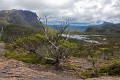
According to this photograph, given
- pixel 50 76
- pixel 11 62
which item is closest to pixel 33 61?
pixel 11 62

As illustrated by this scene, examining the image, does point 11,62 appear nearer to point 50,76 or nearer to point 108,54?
point 50,76

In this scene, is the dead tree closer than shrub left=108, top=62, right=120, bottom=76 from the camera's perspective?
No

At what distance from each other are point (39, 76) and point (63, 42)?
617cm

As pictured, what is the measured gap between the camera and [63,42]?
2652 centimetres

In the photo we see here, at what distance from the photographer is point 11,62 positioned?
87.4 feet

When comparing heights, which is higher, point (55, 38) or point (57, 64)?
point (55, 38)

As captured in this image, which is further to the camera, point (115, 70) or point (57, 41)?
point (57, 41)

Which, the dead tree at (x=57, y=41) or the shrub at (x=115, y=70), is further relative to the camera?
the dead tree at (x=57, y=41)

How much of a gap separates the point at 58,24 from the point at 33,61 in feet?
15.9

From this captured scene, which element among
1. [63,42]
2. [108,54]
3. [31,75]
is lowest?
[108,54]

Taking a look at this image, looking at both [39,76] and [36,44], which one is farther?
[36,44]

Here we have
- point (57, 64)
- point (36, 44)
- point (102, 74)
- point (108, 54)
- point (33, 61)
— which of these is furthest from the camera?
point (108, 54)

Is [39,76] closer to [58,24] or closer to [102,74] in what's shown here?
[102,74]

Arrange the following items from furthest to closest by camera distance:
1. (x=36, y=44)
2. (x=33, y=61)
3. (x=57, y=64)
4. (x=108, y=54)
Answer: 1. (x=108, y=54)
2. (x=36, y=44)
3. (x=33, y=61)
4. (x=57, y=64)
